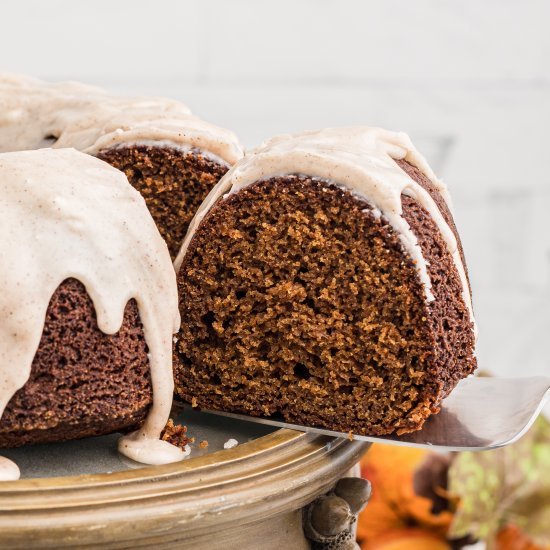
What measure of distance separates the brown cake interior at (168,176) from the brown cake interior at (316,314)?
14 cm

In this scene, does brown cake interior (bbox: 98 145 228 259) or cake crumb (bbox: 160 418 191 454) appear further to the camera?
brown cake interior (bbox: 98 145 228 259)

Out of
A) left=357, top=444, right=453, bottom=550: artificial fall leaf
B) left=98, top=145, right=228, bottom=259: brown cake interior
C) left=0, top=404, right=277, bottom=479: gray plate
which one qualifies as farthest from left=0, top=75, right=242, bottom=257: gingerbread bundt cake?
left=357, top=444, right=453, bottom=550: artificial fall leaf

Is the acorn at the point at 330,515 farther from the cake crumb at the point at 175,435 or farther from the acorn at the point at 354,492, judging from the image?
the cake crumb at the point at 175,435

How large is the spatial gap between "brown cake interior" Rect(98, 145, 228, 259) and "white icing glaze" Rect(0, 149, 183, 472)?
167 millimetres

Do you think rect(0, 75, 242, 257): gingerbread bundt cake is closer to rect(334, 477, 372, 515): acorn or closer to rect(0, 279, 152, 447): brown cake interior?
rect(0, 279, 152, 447): brown cake interior

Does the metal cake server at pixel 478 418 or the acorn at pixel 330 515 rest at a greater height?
the metal cake server at pixel 478 418

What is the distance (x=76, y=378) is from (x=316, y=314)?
316mm

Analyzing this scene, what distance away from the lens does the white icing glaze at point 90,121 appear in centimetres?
132

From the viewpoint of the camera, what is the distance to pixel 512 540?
181 centimetres

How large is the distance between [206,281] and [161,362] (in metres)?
0.15

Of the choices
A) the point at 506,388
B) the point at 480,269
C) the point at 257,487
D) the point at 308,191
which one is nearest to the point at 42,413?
the point at 257,487

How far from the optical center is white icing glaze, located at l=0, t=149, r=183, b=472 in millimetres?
1000

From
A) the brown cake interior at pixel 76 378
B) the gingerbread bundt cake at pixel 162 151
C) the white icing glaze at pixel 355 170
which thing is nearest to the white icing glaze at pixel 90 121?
the gingerbread bundt cake at pixel 162 151

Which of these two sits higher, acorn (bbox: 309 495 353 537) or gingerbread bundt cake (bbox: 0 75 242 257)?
Answer: gingerbread bundt cake (bbox: 0 75 242 257)
